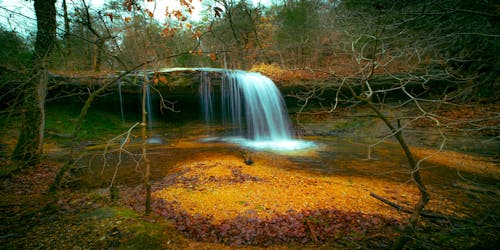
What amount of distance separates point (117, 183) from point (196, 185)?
68.2 inches

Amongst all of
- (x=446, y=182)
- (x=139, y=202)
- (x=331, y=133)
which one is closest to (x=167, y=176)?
(x=139, y=202)

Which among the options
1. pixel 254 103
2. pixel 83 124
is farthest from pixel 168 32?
pixel 83 124

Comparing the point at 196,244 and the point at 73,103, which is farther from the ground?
the point at 73,103

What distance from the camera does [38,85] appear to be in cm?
522

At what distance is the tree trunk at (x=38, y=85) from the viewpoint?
491 cm

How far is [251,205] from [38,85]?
5419mm

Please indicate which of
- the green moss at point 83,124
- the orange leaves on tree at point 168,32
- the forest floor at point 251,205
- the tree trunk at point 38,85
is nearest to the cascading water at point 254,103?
the forest floor at point 251,205

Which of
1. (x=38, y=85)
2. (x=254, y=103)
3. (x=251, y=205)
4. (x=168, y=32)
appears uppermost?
(x=168, y=32)

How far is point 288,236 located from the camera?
126 inches

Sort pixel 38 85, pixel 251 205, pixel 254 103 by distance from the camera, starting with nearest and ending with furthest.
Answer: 1. pixel 251 205
2. pixel 38 85
3. pixel 254 103

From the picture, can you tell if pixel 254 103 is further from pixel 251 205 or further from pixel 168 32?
pixel 251 205

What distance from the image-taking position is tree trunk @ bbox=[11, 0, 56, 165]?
491 centimetres

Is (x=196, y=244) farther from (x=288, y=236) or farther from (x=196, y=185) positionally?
(x=196, y=185)

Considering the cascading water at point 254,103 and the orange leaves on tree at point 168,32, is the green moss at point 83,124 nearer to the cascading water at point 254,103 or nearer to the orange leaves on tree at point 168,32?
the cascading water at point 254,103
